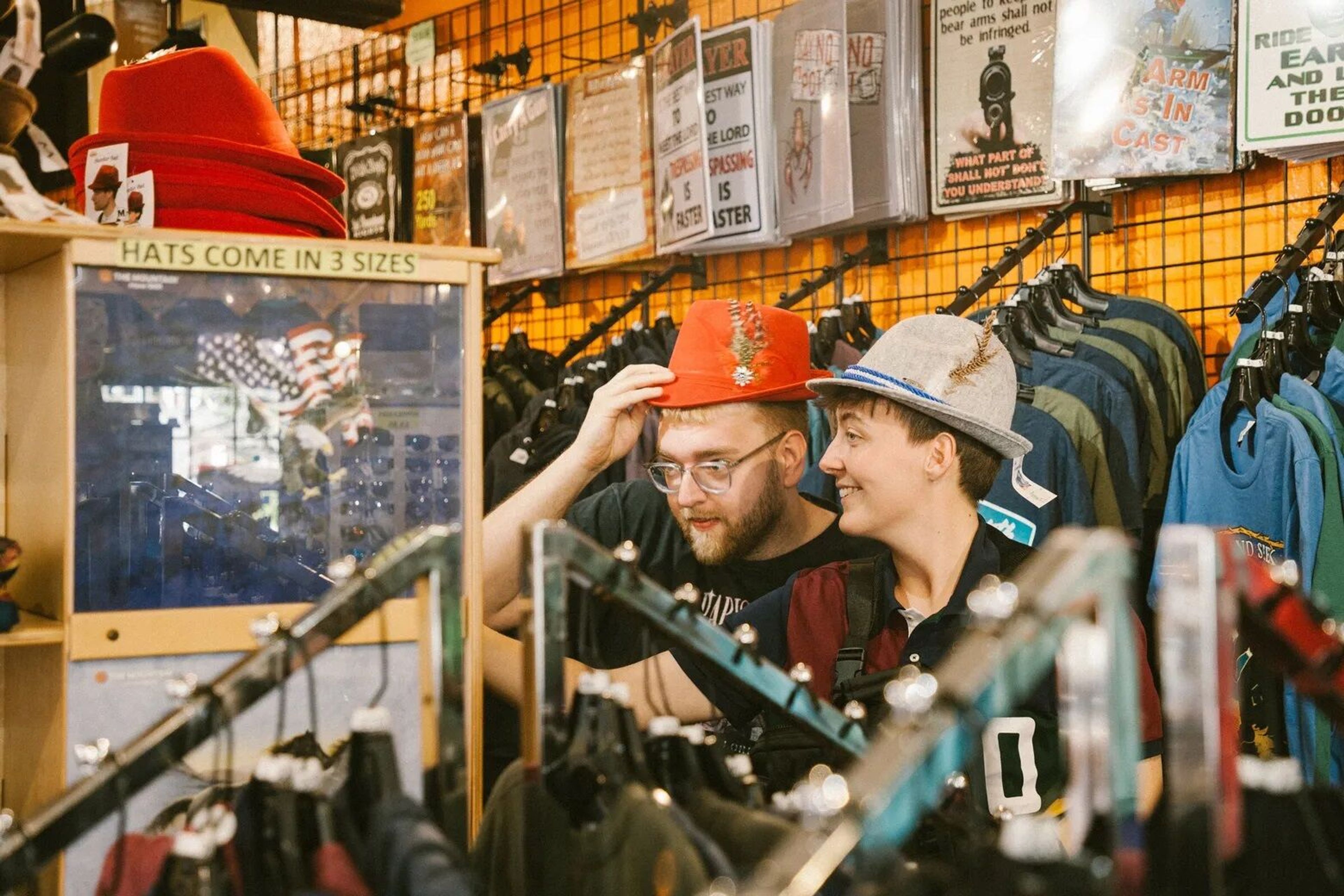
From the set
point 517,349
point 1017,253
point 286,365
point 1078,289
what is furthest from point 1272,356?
point 517,349

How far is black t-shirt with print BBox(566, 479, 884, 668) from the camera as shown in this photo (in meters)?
2.87

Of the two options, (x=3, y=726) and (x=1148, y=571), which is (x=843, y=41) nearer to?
(x=1148, y=571)

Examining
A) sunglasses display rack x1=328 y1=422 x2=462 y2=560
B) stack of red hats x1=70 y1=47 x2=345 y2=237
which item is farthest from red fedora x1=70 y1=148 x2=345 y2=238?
sunglasses display rack x1=328 y1=422 x2=462 y2=560

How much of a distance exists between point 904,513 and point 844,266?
191 cm

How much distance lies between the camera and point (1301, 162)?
3.37m

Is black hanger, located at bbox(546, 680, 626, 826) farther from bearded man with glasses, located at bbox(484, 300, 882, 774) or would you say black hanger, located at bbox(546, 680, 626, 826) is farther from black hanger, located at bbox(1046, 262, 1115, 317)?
black hanger, located at bbox(1046, 262, 1115, 317)

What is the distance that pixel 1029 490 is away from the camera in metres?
2.86

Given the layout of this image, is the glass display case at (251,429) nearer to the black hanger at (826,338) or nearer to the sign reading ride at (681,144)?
the black hanger at (826,338)

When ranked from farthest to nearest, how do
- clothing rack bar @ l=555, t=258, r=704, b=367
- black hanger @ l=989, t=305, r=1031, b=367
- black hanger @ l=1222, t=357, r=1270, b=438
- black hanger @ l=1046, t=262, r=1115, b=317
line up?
1. clothing rack bar @ l=555, t=258, r=704, b=367
2. black hanger @ l=1046, t=262, r=1115, b=317
3. black hanger @ l=989, t=305, r=1031, b=367
4. black hanger @ l=1222, t=357, r=1270, b=438

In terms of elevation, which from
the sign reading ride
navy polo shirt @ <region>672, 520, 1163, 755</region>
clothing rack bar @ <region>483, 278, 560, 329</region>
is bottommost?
navy polo shirt @ <region>672, 520, 1163, 755</region>

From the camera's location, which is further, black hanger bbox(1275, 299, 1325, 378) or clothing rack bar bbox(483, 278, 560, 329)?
clothing rack bar bbox(483, 278, 560, 329)

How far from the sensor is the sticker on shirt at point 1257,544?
2.71 m

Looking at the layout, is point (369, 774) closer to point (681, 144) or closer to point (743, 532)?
point (743, 532)

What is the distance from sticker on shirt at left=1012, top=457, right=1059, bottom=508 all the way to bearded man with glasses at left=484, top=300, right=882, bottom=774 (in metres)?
0.31
